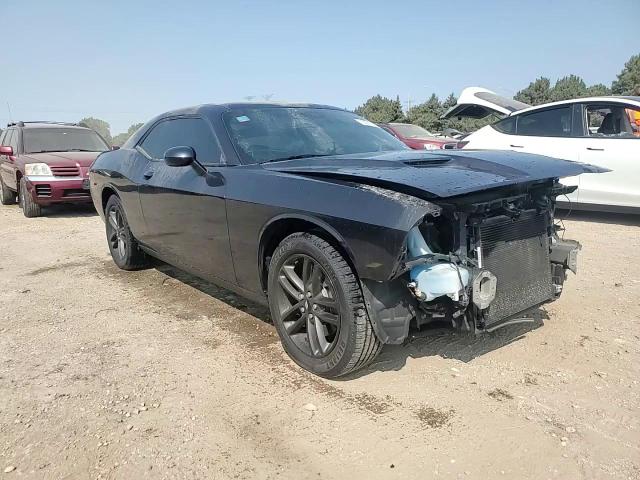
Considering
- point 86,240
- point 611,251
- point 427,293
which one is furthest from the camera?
point 86,240

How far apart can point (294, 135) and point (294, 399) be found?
1.83 m

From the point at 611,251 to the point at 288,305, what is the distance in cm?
413

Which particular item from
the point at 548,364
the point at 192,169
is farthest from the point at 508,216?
the point at 192,169

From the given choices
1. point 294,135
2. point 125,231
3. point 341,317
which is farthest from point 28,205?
point 341,317

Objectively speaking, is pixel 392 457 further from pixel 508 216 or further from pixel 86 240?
pixel 86 240

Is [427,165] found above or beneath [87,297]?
above

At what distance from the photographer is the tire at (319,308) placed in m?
2.62

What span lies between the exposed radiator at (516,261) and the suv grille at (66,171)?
313 inches

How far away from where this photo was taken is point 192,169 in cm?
365

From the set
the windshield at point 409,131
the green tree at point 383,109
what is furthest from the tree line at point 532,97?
the windshield at point 409,131

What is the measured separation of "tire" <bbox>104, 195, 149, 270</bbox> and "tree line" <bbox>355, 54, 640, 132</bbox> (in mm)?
40296

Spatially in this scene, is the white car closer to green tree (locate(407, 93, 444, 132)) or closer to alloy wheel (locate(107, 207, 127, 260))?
alloy wheel (locate(107, 207, 127, 260))

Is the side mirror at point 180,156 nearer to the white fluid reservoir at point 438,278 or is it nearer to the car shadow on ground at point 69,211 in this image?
the white fluid reservoir at point 438,278

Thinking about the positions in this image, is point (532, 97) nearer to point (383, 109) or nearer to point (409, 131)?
point (383, 109)
